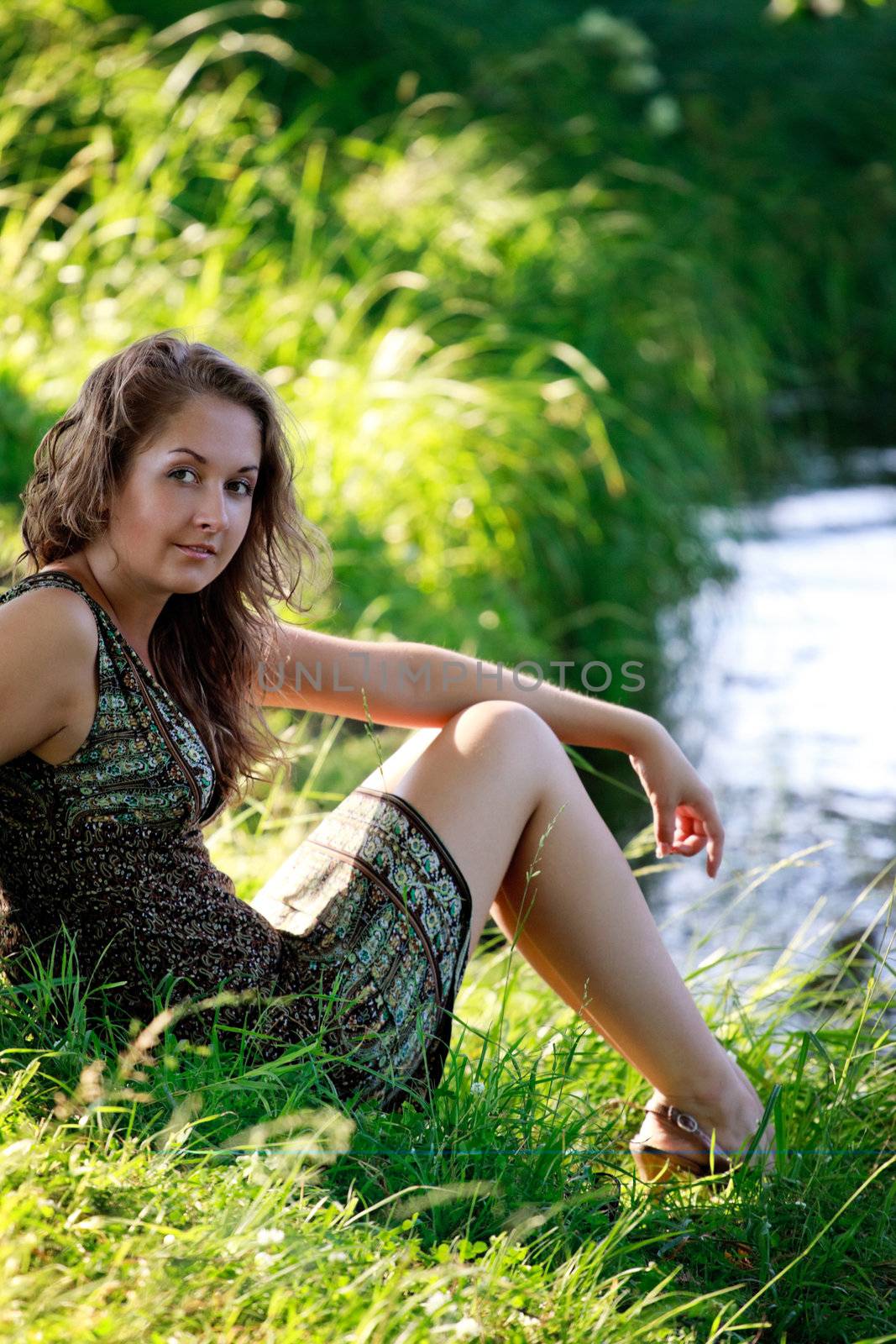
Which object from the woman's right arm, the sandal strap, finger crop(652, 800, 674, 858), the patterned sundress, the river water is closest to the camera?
the woman's right arm

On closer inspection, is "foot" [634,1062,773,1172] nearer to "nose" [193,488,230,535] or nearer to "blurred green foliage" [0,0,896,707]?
"nose" [193,488,230,535]

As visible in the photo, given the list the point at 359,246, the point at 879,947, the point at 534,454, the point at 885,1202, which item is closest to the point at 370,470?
the point at 534,454

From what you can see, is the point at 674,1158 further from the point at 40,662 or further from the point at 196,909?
the point at 40,662

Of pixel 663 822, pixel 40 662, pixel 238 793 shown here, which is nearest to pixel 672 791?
pixel 663 822

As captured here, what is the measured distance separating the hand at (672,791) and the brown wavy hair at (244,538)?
1.56ft

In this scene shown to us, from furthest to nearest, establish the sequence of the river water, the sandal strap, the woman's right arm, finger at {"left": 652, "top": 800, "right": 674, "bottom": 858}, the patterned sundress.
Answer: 1. the river water
2. finger at {"left": 652, "top": 800, "right": 674, "bottom": 858}
3. the sandal strap
4. the patterned sundress
5. the woman's right arm

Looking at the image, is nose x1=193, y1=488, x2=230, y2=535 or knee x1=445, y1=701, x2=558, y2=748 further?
knee x1=445, y1=701, x2=558, y2=748

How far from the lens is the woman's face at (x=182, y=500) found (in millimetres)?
1630

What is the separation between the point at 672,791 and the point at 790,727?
213cm

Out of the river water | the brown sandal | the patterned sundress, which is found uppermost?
the patterned sundress

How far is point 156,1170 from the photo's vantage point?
4.40 feet

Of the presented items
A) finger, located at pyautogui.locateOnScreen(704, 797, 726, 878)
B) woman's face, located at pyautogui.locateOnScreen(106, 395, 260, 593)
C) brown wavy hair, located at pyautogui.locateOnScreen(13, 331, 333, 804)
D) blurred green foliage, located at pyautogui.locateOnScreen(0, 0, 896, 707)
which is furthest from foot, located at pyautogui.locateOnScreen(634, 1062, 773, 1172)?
blurred green foliage, located at pyautogui.locateOnScreen(0, 0, 896, 707)

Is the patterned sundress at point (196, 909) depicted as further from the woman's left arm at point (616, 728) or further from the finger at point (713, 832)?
the finger at point (713, 832)

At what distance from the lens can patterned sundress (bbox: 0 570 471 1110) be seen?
1573mm
